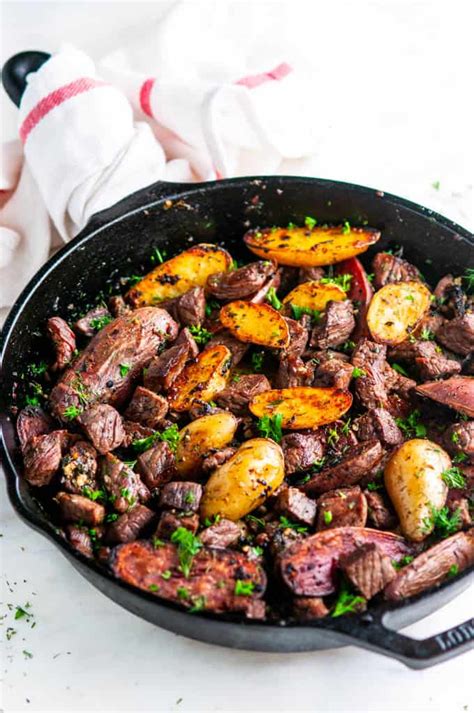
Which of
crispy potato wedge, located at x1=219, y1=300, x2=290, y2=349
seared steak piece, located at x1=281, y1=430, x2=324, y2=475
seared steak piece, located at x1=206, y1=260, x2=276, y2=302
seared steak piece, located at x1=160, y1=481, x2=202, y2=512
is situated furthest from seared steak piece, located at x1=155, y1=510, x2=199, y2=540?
seared steak piece, located at x1=206, y1=260, x2=276, y2=302

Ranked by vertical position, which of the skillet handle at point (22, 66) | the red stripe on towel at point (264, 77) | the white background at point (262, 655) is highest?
the skillet handle at point (22, 66)

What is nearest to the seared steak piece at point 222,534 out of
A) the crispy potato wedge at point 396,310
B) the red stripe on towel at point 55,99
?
the crispy potato wedge at point 396,310

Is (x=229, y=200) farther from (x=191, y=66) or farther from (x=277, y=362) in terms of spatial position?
(x=191, y=66)

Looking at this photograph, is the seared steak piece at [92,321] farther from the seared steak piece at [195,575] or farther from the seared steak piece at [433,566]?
the seared steak piece at [433,566]

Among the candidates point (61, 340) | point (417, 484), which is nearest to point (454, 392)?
point (417, 484)

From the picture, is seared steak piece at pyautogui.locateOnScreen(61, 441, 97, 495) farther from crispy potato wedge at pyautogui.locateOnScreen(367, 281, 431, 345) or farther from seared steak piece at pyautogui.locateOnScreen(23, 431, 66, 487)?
crispy potato wedge at pyautogui.locateOnScreen(367, 281, 431, 345)

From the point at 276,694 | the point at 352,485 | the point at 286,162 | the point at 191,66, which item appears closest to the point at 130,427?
the point at 352,485

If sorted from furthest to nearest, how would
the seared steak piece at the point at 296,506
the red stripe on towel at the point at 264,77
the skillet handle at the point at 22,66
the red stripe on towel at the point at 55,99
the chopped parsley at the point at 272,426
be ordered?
the red stripe on towel at the point at 264,77 → the skillet handle at the point at 22,66 → the red stripe on towel at the point at 55,99 → the chopped parsley at the point at 272,426 → the seared steak piece at the point at 296,506
